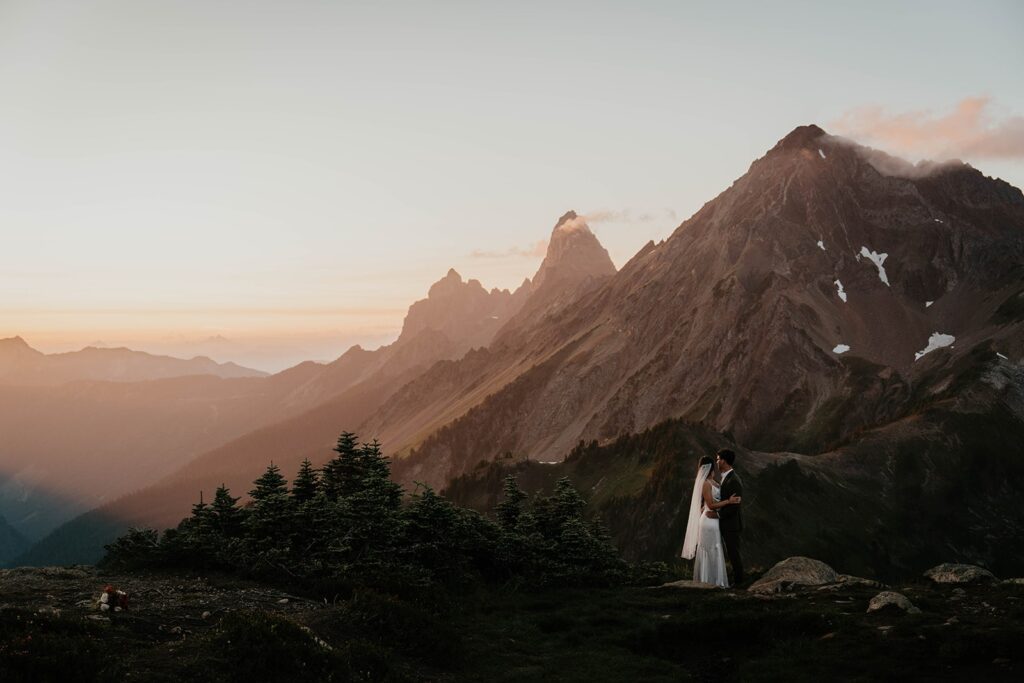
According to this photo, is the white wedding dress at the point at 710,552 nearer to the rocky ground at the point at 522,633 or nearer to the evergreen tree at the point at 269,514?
the rocky ground at the point at 522,633

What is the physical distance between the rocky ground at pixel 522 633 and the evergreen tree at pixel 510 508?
30.8 feet

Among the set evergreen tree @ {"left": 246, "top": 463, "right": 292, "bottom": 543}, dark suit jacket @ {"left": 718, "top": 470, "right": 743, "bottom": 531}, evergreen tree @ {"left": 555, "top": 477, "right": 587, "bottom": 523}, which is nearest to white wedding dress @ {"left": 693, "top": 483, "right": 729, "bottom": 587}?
dark suit jacket @ {"left": 718, "top": 470, "right": 743, "bottom": 531}

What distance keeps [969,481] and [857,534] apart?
117 feet

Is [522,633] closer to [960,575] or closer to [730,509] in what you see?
[730,509]

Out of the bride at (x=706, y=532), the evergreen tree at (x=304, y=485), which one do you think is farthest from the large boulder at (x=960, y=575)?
the evergreen tree at (x=304, y=485)

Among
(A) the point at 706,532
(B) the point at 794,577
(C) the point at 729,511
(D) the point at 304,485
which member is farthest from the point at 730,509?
(D) the point at 304,485

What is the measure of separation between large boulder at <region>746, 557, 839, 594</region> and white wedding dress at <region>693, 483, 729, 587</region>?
4.11 feet

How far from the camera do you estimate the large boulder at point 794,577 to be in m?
24.0

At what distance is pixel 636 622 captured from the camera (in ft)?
72.3

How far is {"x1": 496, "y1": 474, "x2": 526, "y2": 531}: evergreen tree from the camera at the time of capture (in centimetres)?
3544

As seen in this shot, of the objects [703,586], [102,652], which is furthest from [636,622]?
[102,652]

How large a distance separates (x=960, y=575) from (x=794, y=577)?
Result: 502cm

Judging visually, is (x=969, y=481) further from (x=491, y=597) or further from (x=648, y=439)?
(x=491, y=597)

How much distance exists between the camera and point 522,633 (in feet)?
72.7
